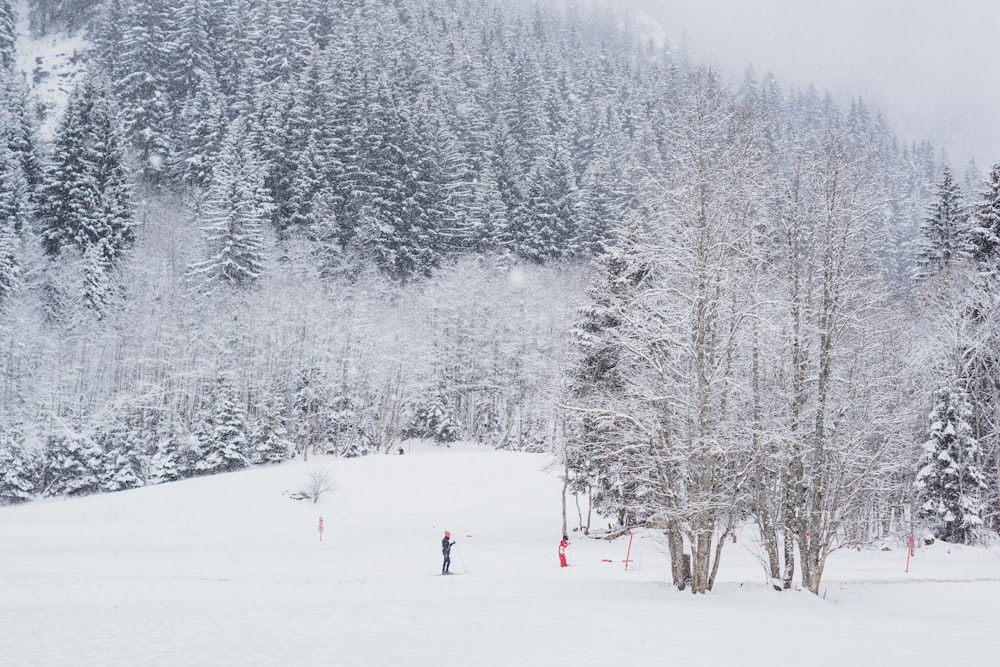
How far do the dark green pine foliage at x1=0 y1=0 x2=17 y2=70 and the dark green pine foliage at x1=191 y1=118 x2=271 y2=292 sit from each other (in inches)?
1667

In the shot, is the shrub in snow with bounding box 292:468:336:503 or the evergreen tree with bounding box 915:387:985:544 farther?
the shrub in snow with bounding box 292:468:336:503

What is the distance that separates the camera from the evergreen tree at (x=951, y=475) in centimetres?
3161

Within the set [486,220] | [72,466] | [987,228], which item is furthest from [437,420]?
[987,228]

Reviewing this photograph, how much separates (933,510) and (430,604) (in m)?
26.8

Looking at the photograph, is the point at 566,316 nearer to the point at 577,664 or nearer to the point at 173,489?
the point at 173,489

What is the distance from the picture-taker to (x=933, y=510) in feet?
105

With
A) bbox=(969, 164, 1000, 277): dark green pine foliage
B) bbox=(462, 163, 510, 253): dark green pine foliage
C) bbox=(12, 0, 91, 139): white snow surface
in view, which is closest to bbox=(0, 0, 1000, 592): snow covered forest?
bbox=(969, 164, 1000, 277): dark green pine foliage

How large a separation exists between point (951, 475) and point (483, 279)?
140 feet

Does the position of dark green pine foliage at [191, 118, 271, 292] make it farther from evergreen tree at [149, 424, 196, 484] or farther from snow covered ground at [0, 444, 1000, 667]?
snow covered ground at [0, 444, 1000, 667]

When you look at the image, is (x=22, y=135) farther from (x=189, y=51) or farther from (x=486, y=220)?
(x=486, y=220)

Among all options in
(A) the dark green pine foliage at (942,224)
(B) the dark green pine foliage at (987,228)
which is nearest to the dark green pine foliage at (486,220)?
(A) the dark green pine foliage at (942,224)

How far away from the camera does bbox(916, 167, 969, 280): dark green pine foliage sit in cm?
4612

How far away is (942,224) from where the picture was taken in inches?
1853

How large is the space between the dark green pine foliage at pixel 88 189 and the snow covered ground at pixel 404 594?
98.1ft
